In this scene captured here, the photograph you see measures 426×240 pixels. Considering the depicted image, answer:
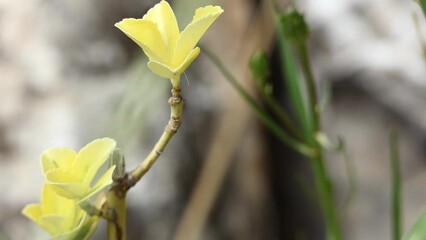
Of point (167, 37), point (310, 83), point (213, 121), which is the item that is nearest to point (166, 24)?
point (167, 37)

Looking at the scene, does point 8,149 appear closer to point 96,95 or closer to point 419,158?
point 96,95

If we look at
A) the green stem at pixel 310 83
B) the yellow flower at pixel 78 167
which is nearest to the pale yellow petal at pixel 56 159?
the yellow flower at pixel 78 167

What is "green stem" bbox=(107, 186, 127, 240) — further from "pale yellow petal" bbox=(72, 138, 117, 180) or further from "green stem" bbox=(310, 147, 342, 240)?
"green stem" bbox=(310, 147, 342, 240)

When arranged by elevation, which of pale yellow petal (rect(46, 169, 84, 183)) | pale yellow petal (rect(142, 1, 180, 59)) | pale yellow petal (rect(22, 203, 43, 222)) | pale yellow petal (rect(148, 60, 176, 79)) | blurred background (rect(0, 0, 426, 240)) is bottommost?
blurred background (rect(0, 0, 426, 240))

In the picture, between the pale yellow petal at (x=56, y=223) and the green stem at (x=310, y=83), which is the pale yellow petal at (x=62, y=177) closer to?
the pale yellow petal at (x=56, y=223)

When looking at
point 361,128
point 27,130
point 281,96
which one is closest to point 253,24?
point 281,96

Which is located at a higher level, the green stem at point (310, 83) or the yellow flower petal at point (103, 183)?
the yellow flower petal at point (103, 183)

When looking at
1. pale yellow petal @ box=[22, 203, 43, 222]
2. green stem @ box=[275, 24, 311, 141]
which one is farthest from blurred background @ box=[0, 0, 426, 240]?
pale yellow petal @ box=[22, 203, 43, 222]
